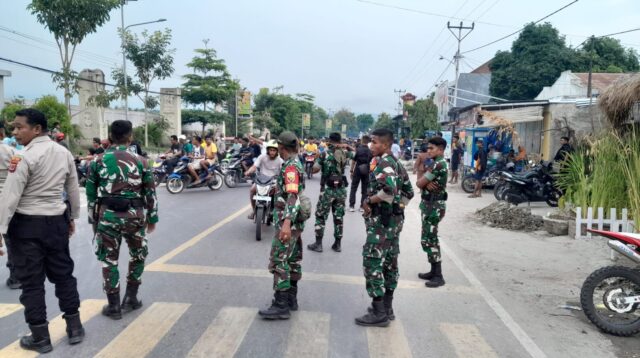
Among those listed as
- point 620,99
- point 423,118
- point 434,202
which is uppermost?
point 423,118

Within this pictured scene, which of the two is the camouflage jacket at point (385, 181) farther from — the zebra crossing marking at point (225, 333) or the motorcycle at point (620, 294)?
the motorcycle at point (620, 294)

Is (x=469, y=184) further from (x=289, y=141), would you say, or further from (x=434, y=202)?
(x=289, y=141)

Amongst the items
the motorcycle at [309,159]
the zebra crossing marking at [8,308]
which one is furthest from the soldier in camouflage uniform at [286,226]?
the motorcycle at [309,159]

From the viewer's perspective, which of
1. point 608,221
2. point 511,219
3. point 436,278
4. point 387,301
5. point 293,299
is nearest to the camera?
point 387,301

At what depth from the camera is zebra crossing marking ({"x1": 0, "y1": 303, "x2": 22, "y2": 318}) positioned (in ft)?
14.6

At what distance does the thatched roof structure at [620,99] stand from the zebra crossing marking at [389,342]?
625cm

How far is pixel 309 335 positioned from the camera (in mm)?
4160

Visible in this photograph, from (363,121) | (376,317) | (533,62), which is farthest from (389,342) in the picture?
(363,121)

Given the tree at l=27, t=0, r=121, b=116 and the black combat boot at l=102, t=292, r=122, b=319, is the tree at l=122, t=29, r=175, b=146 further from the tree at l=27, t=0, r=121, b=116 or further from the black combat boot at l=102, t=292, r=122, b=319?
the black combat boot at l=102, t=292, r=122, b=319

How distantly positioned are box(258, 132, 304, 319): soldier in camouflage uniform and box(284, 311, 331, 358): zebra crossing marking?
0.17 metres

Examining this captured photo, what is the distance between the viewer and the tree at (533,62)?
38.9 meters

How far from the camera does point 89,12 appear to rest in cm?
1989

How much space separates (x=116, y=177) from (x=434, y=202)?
3518 mm

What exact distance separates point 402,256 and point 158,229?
4.23 metres
